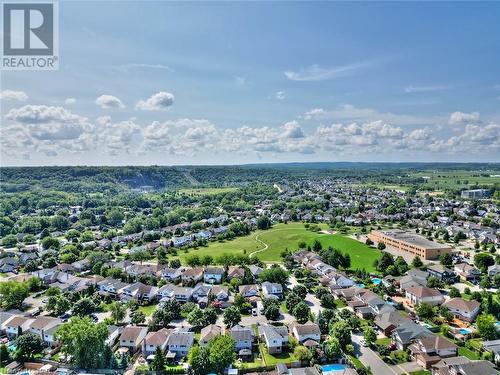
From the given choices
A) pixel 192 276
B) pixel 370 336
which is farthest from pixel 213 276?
pixel 370 336

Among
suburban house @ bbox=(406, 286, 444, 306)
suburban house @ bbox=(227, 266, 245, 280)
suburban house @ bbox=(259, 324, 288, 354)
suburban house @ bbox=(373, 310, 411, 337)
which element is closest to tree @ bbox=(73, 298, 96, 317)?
suburban house @ bbox=(227, 266, 245, 280)

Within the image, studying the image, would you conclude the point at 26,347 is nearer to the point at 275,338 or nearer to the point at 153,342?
the point at 153,342

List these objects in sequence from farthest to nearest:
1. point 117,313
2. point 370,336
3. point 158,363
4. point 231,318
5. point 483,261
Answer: point 483,261 < point 117,313 < point 231,318 < point 370,336 < point 158,363

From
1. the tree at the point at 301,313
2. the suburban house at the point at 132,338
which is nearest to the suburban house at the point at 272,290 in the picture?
the tree at the point at 301,313

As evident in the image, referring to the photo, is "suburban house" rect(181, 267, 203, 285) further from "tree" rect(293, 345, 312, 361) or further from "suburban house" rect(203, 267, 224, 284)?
"tree" rect(293, 345, 312, 361)

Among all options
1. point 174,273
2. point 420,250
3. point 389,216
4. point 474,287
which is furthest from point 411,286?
point 389,216
